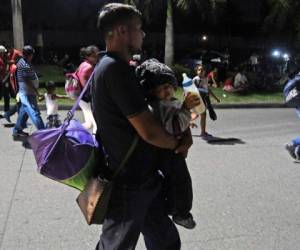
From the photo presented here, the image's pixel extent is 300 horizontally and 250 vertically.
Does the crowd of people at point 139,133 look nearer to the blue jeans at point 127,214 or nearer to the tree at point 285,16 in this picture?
the blue jeans at point 127,214

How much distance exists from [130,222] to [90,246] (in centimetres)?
172

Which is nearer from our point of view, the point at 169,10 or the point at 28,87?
Result: the point at 28,87

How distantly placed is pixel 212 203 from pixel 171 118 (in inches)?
119

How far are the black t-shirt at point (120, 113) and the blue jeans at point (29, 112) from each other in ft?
19.3

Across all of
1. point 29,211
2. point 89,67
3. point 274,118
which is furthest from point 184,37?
point 29,211

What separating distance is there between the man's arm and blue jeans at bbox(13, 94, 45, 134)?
20.0 ft

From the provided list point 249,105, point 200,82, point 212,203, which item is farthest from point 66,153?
point 249,105

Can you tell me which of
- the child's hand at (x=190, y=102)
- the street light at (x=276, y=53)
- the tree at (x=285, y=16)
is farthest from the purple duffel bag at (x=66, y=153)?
the street light at (x=276, y=53)

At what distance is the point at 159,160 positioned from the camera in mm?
2789

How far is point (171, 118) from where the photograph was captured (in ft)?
8.52

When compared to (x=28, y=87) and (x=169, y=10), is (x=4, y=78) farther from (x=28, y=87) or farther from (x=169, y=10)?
(x=169, y=10)

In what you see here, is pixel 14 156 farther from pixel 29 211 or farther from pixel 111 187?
pixel 111 187

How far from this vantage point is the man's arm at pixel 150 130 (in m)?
2.46

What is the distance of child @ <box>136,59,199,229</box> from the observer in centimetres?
260
